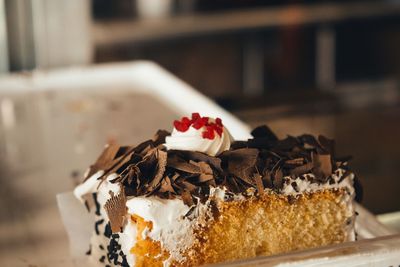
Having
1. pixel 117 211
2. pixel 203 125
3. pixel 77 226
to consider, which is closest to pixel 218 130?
pixel 203 125

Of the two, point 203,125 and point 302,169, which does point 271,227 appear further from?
point 203,125

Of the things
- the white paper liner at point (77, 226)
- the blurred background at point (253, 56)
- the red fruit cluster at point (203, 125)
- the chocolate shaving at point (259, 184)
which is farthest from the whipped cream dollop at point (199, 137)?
the blurred background at point (253, 56)

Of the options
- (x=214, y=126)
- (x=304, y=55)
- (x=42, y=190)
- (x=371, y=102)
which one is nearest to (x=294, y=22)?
(x=304, y=55)

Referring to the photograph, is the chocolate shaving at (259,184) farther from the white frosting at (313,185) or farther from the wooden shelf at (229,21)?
the wooden shelf at (229,21)

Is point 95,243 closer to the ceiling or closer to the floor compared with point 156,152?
closer to the floor

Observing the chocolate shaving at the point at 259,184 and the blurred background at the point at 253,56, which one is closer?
the chocolate shaving at the point at 259,184

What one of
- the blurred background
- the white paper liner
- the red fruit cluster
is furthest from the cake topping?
the blurred background

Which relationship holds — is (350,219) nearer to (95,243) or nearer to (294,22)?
(95,243)
